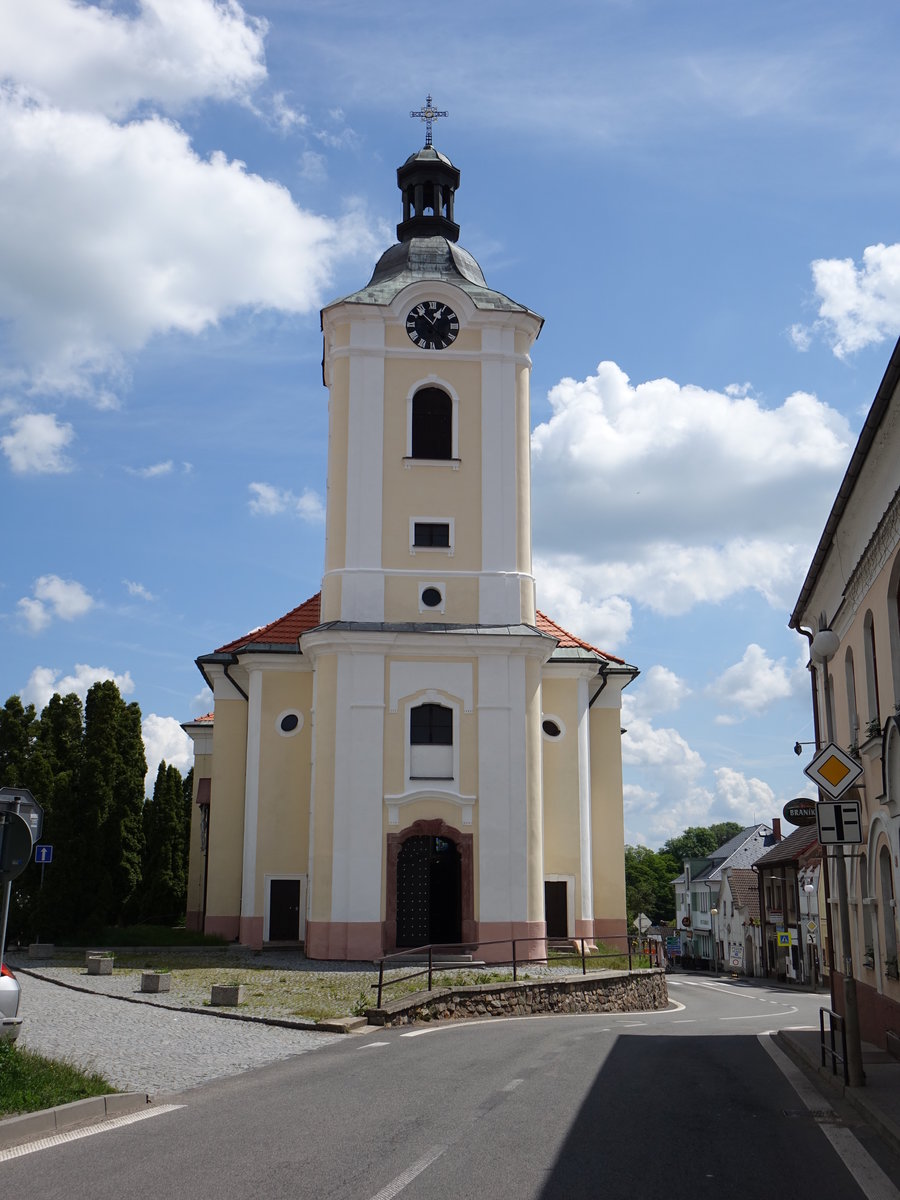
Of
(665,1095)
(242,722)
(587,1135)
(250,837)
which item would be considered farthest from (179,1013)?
(242,722)

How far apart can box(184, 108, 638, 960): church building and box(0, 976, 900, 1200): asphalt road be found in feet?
47.2

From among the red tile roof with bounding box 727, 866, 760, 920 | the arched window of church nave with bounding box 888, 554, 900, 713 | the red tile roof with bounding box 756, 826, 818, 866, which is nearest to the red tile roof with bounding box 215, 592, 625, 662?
the arched window of church nave with bounding box 888, 554, 900, 713

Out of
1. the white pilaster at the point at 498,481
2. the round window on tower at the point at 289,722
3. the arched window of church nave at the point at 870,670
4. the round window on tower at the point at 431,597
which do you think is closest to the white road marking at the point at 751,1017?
the white pilaster at the point at 498,481

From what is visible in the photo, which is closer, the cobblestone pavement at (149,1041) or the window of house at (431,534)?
the cobblestone pavement at (149,1041)

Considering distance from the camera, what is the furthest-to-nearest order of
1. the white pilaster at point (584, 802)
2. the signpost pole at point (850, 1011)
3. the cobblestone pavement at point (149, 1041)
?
the white pilaster at point (584, 802) → the cobblestone pavement at point (149, 1041) → the signpost pole at point (850, 1011)

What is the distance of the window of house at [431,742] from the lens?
2931 cm

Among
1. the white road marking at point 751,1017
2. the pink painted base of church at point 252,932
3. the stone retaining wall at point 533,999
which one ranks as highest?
the pink painted base of church at point 252,932

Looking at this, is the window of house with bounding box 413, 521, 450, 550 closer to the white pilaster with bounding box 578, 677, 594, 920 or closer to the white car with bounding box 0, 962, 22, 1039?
the white pilaster with bounding box 578, 677, 594, 920

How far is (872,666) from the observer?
15477 millimetres

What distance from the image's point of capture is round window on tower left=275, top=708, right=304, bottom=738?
32.4 meters

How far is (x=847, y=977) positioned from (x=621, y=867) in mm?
22043

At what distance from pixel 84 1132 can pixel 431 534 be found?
22.6 metres

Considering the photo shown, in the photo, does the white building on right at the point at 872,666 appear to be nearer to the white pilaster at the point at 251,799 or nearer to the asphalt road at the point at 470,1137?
the asphalt road at the point at 470,1137

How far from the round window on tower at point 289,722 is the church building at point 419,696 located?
0.18 ft
